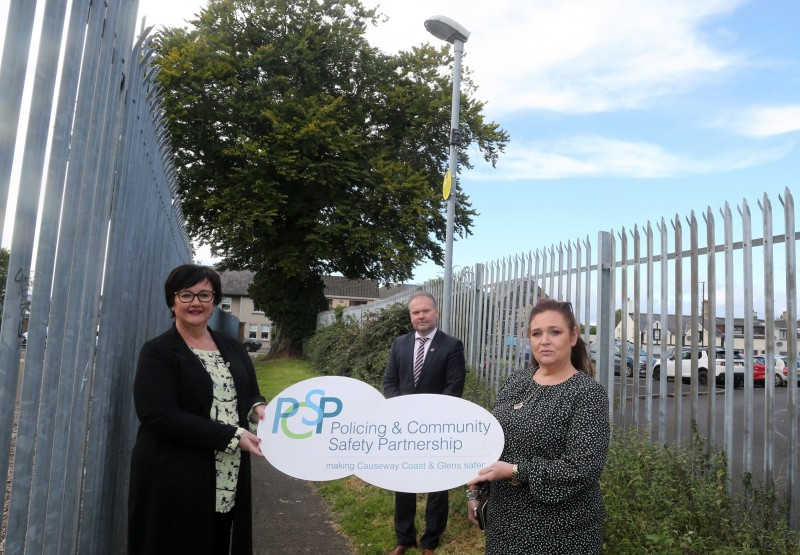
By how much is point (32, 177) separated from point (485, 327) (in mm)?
7551

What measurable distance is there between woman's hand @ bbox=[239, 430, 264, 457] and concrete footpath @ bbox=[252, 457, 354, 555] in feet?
7.92

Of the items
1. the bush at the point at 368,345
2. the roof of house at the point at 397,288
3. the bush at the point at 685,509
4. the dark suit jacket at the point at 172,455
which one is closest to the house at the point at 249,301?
the roof of house at the point at 397,288

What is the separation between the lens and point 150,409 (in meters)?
2.49

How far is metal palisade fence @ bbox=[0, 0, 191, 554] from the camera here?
1.53 meters

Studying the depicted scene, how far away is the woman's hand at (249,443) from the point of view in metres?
2.58

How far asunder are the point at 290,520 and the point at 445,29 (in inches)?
231

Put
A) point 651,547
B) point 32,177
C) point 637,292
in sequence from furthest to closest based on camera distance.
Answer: point 637,292 → point 651,547 → point 32,177

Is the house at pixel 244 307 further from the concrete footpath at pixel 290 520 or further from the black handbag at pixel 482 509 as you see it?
the black handbag at pixel 482 509

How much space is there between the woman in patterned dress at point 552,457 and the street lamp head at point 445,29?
229 inches

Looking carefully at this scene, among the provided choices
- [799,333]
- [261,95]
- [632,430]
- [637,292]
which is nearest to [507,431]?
[799,333]

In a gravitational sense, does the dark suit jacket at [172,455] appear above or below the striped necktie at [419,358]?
below

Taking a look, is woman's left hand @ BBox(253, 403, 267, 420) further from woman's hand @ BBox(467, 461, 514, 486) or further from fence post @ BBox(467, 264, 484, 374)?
fence post @ BBox(467, 264, 484, 374)

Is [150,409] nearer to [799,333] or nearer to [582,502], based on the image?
[582,502]

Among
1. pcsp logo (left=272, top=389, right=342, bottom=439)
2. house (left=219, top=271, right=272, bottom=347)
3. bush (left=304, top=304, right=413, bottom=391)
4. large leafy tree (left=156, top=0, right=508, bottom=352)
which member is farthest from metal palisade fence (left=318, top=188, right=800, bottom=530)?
house (left=219, top=271, right=272, bottom=347)
